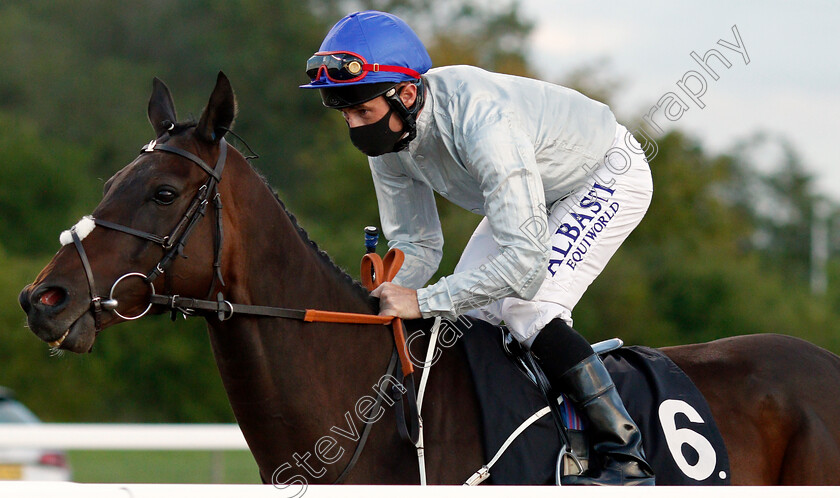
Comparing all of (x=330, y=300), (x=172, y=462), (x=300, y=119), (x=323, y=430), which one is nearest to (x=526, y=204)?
(x=330, y=300)

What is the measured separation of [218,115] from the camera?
2.75 metres

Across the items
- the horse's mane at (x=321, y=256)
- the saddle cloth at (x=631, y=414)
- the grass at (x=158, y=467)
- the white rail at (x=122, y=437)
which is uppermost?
the horse's mane at (x=321, y=256)

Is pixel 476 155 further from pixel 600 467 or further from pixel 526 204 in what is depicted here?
pixel 600 467

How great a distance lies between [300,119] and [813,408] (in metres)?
21.6

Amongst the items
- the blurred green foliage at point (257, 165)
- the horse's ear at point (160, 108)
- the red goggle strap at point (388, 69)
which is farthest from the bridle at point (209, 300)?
the blurred green foliage at point (257, 165)

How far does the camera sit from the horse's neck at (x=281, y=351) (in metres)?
2.73

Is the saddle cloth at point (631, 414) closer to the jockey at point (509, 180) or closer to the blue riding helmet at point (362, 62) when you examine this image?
the jockey at point (509, 180)

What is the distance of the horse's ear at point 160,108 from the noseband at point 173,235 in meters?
0.14

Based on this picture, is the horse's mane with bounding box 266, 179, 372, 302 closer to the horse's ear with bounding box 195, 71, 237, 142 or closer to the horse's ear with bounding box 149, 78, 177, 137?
the horse's ear with bounding box 195, 71, 237, 142

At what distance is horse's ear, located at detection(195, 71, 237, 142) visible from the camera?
8.92 ft

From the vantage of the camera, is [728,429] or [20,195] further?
[20,195]

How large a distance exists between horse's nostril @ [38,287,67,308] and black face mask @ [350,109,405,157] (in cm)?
95

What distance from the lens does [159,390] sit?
14.4 metres

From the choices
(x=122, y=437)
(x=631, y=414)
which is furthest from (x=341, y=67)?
(x=122, y=437)
